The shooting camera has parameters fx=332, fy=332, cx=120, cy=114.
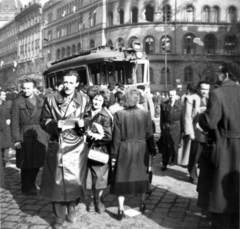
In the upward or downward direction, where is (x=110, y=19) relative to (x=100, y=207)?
upward

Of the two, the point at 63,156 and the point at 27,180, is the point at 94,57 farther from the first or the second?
the point at 63,156

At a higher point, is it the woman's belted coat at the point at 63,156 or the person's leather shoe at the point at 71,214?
the woman's belted coat at the point at 63,156

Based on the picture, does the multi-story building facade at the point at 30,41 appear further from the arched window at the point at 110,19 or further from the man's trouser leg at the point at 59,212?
the man's trouser leg at the point at 59,212

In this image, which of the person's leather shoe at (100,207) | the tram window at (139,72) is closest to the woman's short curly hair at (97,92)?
the person's leather shoe at (100,207)

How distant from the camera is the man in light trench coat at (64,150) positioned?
417 centimetres

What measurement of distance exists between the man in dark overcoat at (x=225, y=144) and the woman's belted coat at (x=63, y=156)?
1614mm

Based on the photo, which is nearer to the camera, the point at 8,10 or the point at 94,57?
the point at 94,57

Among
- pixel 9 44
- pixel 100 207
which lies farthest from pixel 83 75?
pixel 9 44

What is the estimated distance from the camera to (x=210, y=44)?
133ft

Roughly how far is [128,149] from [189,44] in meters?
37.9

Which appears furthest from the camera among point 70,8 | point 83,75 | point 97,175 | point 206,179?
point 70,8

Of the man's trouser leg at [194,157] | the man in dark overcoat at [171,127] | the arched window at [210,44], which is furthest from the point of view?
the arched window at [210,44]

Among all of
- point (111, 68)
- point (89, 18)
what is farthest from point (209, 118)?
point (89, 18)

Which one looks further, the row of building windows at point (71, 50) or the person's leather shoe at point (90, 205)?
the row of building windows at point (71, 50)
